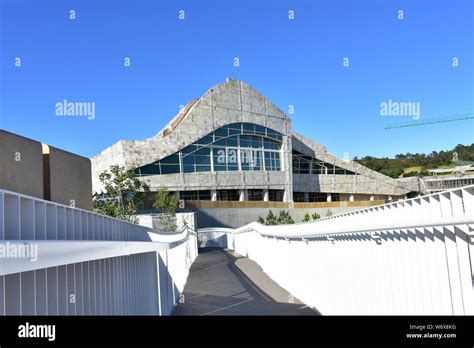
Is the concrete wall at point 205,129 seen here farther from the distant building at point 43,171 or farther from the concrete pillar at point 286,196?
the distant building at point 43,171

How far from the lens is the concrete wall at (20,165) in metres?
4.39

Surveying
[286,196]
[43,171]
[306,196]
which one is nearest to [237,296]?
[43,171]

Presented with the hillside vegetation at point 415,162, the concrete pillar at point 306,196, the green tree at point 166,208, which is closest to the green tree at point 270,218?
the concrete pillar at point 306,196

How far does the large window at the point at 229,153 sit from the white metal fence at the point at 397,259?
48292 millimetres

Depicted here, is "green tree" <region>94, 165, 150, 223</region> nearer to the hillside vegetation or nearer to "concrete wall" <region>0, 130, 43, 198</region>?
"concrete wall" <region>0, 130, 43, 198</region>

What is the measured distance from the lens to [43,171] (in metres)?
5.82

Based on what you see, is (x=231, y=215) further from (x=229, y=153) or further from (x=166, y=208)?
(x=166, y=208)

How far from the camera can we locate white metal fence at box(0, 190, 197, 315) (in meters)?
3.09

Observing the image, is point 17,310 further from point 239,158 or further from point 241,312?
point 239,158

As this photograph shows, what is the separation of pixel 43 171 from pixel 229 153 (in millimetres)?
59742

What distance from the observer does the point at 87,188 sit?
295 inches

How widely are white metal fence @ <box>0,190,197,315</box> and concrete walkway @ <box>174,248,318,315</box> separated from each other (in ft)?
12.2
